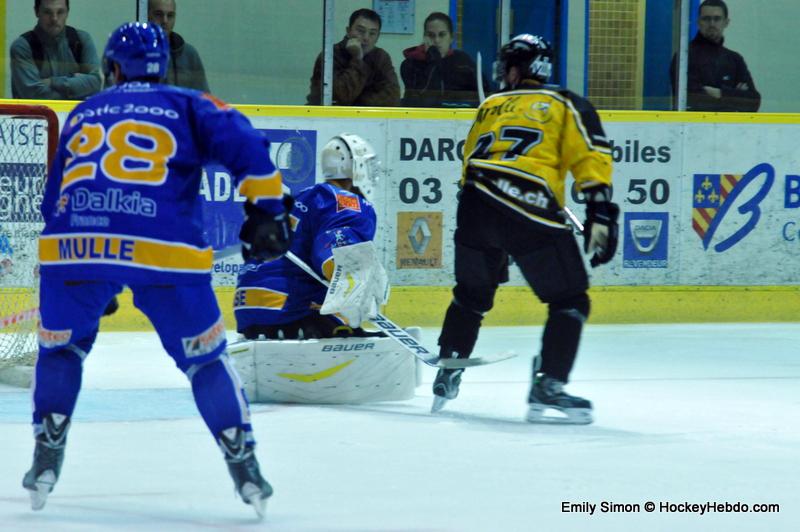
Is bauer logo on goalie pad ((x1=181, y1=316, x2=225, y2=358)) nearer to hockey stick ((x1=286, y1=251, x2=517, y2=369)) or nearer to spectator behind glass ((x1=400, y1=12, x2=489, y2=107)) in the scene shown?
hockey stick ((x1=286, y1=251, x2=517, y2=369))

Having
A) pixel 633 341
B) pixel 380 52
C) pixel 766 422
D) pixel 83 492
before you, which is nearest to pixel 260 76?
pixel 380 52

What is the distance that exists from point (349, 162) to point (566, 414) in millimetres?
1202

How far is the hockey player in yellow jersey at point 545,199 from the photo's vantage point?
4.48 meters

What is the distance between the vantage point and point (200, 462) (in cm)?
377

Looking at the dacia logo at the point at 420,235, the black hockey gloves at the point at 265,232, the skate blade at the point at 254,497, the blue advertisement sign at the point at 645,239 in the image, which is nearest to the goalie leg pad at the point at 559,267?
the black hockey gloves at the point at 265,232

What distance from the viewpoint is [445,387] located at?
4.75 meters

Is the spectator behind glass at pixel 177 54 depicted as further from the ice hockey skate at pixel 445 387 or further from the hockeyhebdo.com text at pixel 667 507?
the hockeyhebdo.com text at pixel 667 507

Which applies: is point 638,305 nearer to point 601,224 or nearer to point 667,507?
point 601,224

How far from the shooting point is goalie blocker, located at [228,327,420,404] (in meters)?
4.78

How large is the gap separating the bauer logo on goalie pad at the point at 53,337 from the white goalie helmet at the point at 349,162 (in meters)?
1.96

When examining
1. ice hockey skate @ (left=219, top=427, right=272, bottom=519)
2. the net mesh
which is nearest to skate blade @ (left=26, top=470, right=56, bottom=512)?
ice hockey skate @ (left=219, top=427, right=272, bottom=519)

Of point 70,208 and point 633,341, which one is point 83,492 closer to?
point 70,208

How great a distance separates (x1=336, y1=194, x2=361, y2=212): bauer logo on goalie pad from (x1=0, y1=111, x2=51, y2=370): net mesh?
5.25 feet

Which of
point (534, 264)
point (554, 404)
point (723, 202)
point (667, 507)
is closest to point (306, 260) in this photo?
point (534, 264)
